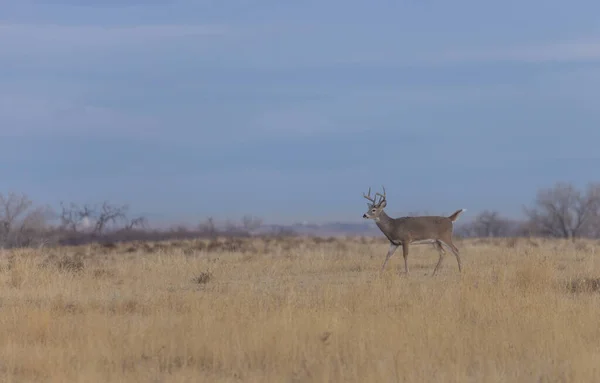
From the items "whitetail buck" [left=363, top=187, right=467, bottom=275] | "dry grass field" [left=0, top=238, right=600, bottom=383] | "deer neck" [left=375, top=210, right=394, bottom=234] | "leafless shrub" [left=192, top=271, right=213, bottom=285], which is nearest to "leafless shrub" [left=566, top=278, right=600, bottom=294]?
"dry grass field" [left=0, top=238, right=600, bottom=383]

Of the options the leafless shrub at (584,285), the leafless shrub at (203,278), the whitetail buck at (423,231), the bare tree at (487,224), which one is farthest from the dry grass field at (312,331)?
the bare tree at (487,224)

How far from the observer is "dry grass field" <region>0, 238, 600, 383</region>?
8836mm

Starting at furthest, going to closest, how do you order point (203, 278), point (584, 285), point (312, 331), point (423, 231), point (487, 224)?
point (487, 224) < point (423, 231) < point (203, 278) < point (584, 285) < point (312, 331)

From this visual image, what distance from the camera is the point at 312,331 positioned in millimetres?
10445

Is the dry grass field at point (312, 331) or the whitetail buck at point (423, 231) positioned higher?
the whitetail buck at point (423, 231)

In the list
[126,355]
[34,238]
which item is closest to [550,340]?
[126,355]

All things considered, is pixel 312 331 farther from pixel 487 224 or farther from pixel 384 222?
pixel 487 224

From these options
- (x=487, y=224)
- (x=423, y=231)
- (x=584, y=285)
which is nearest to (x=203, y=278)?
(x=423, y=231)

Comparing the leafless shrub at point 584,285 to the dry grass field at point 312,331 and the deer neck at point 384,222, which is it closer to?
the dry grass field at point 312,331

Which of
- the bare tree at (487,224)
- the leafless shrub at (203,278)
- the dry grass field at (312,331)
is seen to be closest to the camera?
the dry grass field at (312,331)

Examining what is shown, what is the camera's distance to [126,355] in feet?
31.9

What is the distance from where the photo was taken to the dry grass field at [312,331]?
8836 mm

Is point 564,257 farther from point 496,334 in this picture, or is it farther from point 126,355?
point 126,355

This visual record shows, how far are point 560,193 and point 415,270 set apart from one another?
46.9 metres
